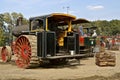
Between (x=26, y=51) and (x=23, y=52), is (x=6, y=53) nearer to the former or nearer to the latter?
(x=23, y=52)

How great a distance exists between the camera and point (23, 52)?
→ 14.2 metres

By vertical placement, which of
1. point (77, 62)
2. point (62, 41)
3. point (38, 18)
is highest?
point (38, 18)

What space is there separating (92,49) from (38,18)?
20.1ft

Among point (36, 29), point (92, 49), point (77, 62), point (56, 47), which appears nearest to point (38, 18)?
point (36, 29)

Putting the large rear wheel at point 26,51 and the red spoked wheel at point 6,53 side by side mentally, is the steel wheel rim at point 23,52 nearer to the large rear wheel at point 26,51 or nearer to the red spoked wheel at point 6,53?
the large rear wheel at point 26,51

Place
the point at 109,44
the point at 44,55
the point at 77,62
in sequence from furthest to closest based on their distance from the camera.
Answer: the point at 109,44
the point at 77,62
the point at 44,55

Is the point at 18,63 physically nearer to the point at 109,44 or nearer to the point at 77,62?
the point at 77,62

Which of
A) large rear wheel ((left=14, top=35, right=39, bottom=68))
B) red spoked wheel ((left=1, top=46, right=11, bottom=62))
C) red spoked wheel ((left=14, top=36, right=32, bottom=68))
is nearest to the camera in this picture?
large rear wheel ((left=14, top=35, right=39, bottom=68))

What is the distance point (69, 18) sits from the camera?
15.0 metres

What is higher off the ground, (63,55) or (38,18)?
(38,18)

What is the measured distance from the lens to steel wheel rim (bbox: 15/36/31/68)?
13703 millimetres

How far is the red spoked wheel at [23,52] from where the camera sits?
45.0 ft

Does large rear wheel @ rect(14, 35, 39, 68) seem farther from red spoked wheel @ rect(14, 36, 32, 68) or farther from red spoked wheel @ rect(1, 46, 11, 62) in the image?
red spoked wheel @ rect(1, 46, 11, 62)

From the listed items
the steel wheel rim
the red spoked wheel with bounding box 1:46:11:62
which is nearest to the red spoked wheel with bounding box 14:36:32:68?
the steel wheel rim
